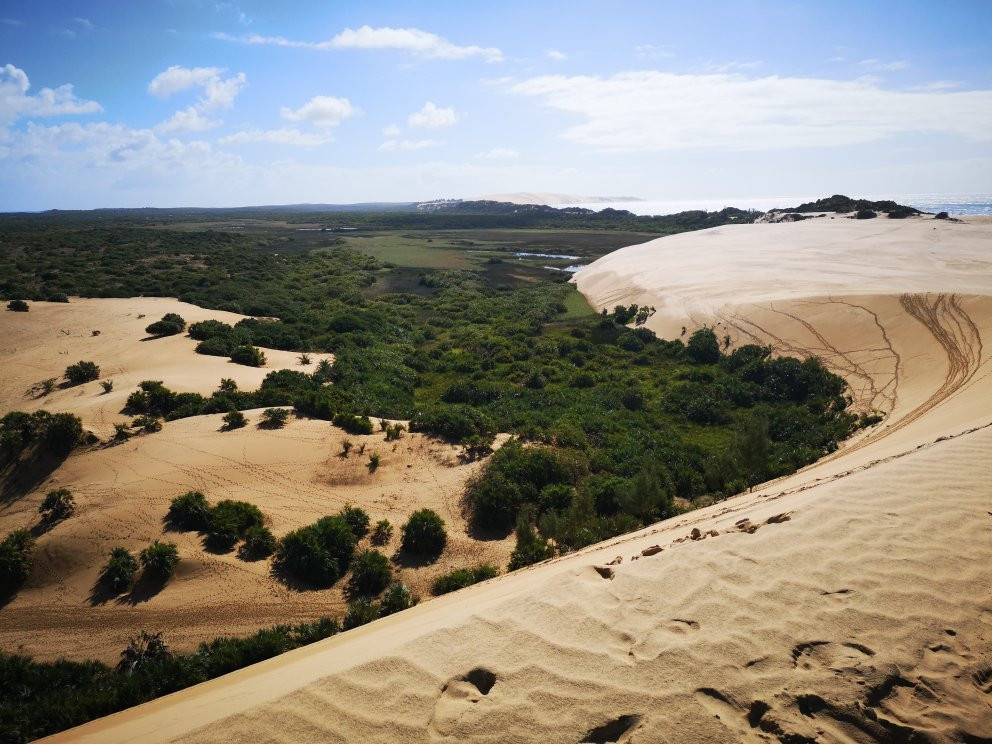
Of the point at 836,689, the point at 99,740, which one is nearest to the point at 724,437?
the point at 836,689

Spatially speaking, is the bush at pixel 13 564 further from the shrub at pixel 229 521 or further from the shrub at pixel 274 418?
the shrub at pixel 274 418

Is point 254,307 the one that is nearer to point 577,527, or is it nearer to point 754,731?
point 577,527

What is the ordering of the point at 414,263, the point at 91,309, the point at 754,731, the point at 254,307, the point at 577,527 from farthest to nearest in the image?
the point at 414,263 < the point at 254,307 < the point at 91,309 < the point at 577,527 < the point at 754,731

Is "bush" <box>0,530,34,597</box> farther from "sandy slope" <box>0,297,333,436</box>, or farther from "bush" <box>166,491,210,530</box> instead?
"sandy slope" <box>0,297,333,436</box>

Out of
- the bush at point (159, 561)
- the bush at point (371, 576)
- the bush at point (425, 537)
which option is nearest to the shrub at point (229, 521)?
the bush at point (159, 561)

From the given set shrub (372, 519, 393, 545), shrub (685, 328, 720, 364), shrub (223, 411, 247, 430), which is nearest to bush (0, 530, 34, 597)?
shrub (223, 411, 247, 430)

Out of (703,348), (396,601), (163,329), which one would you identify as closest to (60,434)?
(396,601)
